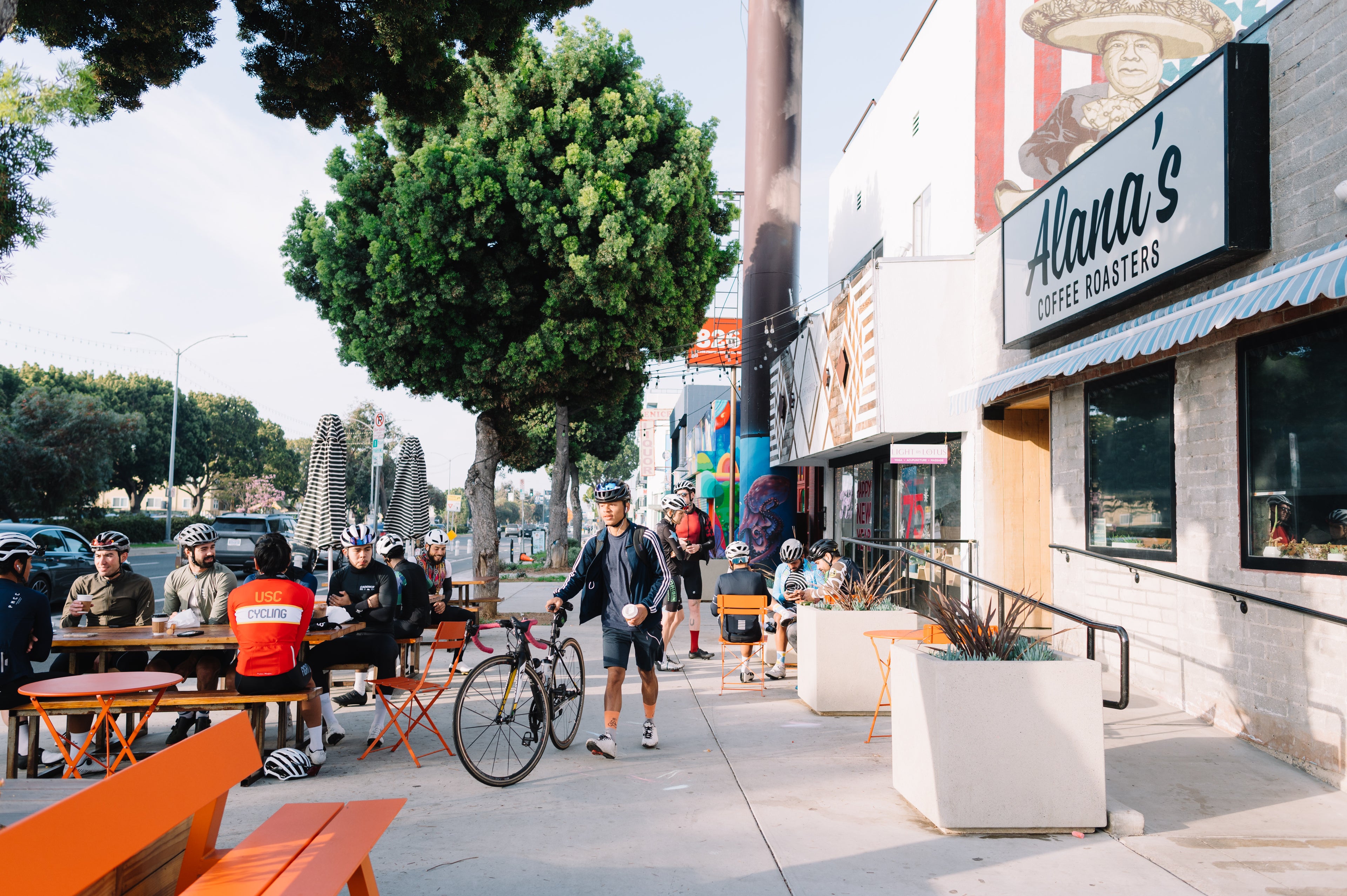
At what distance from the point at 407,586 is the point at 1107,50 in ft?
36.7

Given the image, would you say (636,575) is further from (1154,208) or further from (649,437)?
(649,437)

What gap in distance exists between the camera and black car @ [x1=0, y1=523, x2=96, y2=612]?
16.9 metres

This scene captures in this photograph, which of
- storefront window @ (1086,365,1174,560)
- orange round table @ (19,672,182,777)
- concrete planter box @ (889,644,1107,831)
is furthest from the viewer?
storefront window @ (1086,365,1174,560)

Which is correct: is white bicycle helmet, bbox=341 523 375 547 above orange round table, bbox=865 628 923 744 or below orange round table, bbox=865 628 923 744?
above

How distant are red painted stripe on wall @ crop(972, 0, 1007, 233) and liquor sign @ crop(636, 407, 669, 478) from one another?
9386 centimetres

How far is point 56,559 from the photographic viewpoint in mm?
17609

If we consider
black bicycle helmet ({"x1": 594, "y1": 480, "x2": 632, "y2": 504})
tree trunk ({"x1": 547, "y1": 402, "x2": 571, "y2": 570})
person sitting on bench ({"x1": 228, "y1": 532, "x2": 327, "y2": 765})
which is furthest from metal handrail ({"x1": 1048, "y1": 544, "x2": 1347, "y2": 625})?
tree trunk ({"x1": 547, "y1": 402, "x2": 571, "y2": 570})

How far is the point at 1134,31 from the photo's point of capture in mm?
12367

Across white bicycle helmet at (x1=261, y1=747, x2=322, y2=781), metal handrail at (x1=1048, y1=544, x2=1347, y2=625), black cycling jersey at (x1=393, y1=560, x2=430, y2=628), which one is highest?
metal handrail at (x1=1048, y1=544, x2=1347, y2=625)

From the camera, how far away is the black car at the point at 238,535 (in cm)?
2123

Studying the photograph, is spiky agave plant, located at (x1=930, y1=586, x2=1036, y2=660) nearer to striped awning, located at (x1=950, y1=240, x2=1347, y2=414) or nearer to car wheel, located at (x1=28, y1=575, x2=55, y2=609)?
striped awning, located at (x1=950, y1=240, x2=1347, y2=414)

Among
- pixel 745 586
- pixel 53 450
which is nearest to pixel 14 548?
pixel 745 586

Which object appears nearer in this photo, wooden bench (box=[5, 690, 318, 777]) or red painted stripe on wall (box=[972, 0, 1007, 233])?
wooden bench (box=[5, 690, 318, 777])

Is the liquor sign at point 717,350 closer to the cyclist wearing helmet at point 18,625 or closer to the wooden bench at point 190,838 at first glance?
the cyclist wearing helmet at point 18,625
